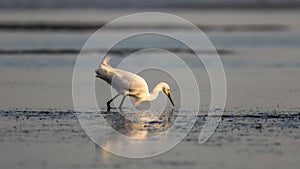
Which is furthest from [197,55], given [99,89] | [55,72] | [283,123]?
[283,123]

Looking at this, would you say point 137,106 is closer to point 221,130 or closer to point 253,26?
point 221,130

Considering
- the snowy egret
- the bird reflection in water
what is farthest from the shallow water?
the snowy egret

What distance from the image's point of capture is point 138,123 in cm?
1522

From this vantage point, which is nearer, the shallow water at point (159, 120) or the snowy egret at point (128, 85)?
the shallow water at point (159, 120)

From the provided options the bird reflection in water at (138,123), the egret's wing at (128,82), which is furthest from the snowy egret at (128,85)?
the bird reflection in water at (138,123)

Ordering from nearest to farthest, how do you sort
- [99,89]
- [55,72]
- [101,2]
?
[99,89] → [55,72] → [101,2]

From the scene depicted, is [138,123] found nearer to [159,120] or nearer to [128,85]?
[159,120]

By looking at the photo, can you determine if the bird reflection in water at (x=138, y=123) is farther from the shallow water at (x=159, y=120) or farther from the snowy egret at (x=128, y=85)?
the snowy egret at (x=128, y=85)

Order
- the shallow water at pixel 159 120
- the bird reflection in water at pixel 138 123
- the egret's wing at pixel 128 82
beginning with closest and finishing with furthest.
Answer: the shallow water at pixel 159 120
the bird reflection in water at pixel 138 123
the egret's wing at pixel 128 82

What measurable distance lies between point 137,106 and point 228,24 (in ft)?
99.7

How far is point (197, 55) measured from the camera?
28.7 meters

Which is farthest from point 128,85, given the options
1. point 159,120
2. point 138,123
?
point 138,123

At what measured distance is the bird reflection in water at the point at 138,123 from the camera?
45.8 feet

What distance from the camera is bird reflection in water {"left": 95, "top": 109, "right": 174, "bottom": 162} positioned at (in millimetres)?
13969
